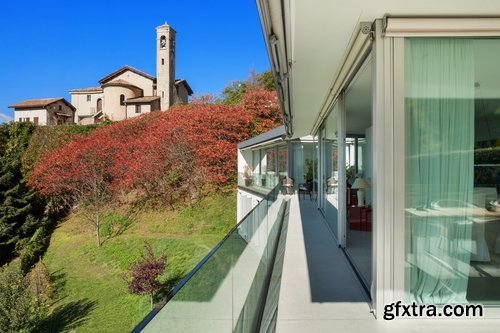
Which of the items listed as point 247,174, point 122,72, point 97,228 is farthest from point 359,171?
point 122,72

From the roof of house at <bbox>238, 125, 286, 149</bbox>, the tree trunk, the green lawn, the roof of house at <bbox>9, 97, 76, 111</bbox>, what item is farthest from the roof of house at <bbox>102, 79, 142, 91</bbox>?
the roof of house at <bbox>238, 125, 286, 149</bbox>

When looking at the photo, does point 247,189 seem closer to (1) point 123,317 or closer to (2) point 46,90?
(1) point 123,317

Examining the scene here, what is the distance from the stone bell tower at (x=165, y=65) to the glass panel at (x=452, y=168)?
3793 cm

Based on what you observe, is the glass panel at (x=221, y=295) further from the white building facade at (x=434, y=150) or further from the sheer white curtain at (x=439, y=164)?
the sheer white curtain at (x=439, y=164)

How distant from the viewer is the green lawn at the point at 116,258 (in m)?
12.6

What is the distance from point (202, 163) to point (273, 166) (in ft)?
12.6

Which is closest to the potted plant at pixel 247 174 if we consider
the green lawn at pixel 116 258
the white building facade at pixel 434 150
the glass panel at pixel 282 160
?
the glass panel at pixel 282 160

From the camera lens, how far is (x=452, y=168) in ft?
9.73

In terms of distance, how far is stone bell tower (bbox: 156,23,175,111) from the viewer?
133ft

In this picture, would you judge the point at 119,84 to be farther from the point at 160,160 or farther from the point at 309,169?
the point at 309,169

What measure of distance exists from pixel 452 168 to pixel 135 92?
41.3m

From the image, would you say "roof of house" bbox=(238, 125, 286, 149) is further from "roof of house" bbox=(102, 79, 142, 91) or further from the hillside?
"roof of house" bbox=(102, 79, 142, 91)

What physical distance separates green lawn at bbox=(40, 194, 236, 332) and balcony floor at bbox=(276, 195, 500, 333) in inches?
344

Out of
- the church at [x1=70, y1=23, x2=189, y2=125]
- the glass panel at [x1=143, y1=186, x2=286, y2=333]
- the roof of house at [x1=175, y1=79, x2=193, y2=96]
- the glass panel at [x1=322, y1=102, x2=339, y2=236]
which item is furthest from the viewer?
the roof of house at [x1=175, y1=79, x2=193, y2=96]
